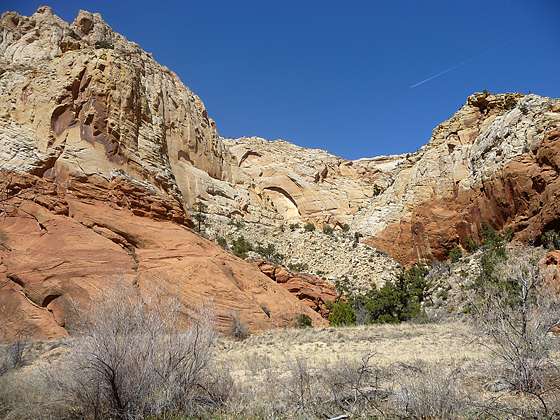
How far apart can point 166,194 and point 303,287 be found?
9.26 metres

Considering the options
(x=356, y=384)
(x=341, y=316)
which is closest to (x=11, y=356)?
(x=356, y=384)

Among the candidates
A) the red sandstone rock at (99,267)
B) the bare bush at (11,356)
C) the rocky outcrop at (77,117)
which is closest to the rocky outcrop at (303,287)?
the red sandstone rock at (99,267)

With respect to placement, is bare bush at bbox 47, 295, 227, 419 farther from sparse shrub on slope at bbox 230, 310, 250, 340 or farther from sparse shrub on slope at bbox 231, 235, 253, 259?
sparse shrub on slope at bbox 231, 235, 253, 259

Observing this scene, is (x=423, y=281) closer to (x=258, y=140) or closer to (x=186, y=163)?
(x=186, y=163)

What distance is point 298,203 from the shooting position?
6297 centimetres

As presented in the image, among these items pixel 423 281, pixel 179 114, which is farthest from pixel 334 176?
pixel 423 281

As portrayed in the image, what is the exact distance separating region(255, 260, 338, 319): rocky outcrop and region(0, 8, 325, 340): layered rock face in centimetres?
166

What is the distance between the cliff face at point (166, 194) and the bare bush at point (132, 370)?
2162 mm

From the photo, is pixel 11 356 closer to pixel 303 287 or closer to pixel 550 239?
pixel 303 287

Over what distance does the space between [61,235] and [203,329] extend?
13.1m

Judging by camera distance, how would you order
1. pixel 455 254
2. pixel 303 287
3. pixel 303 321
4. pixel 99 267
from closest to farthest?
pixel 99 267 → pixel 303 321 → pixel 303 287 → pixel 455 254

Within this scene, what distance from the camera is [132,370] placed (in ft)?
23.7

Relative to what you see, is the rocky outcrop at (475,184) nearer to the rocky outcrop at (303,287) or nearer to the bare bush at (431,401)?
the rocky outcrop at (303,287)

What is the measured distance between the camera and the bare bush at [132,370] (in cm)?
707
